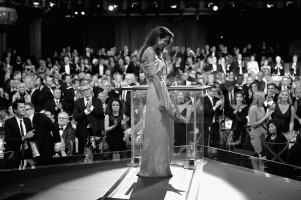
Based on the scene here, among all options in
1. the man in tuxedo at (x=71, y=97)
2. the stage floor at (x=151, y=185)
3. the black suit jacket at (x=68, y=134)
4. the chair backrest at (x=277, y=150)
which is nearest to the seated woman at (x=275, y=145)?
the chair backrest at (x=277, y=150)

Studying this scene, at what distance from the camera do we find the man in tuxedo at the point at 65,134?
9.06 meters

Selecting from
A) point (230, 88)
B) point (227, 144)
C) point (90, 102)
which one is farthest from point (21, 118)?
point (230, 88)

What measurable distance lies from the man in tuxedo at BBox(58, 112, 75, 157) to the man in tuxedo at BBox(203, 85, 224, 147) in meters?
2.26

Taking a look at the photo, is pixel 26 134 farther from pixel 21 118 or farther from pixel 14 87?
pixel 14 87

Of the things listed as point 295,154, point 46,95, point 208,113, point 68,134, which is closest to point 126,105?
point 68,134

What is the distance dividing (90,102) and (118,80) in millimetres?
3418

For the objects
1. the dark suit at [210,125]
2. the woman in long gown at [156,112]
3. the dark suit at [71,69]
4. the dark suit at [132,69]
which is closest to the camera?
the woman in long gown at [156,112]

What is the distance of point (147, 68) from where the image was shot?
6.67 meters

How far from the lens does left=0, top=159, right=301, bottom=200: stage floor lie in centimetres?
635

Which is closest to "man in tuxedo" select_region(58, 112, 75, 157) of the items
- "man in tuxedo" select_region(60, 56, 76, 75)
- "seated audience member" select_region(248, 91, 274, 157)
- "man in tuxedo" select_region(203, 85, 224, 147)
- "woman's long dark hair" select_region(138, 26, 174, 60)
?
"man in tuxedo" select_region(203, 85, 224, 147)

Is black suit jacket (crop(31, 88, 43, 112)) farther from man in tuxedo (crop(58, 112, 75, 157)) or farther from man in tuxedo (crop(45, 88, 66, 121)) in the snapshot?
man in tuxedo (crop(58, 112, 75, 157))

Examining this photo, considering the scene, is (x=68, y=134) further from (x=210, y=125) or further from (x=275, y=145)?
(x=275, y=145)

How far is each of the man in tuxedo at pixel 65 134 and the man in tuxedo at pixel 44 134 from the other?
0.53m

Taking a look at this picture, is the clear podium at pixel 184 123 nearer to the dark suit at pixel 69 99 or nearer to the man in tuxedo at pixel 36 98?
the dark suit at pixel 69 99
